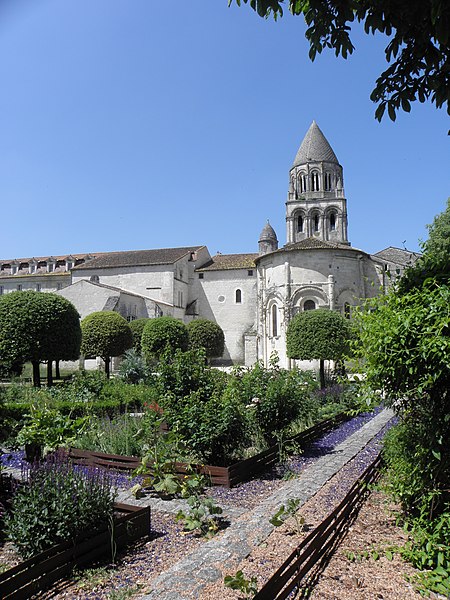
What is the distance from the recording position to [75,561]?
143 inches

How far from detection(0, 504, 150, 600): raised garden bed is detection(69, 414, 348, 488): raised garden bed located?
176 cm

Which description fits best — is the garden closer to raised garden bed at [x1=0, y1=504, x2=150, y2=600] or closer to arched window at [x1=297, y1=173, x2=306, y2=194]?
raised garden bed at [x1=0, y1=504, x2=150, y2=600]

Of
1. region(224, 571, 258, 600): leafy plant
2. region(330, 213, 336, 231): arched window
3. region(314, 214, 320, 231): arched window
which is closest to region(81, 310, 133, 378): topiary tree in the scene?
region(224, 571, 258, 600): leafy plant

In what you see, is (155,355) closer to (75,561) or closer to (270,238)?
(75,561)

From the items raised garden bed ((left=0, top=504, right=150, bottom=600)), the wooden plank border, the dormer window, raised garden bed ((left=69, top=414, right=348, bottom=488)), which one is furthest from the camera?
the dormer window

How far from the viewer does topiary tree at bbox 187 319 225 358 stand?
35250 mm

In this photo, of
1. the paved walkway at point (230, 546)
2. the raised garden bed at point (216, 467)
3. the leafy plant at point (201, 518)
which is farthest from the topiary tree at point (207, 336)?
the leafy plant at point (201, 518)

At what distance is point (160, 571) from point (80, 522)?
0.86 metres

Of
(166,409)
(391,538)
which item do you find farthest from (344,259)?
(391,538)

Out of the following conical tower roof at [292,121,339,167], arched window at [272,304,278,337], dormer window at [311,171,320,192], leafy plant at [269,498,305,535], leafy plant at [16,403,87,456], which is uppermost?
conical tower roof at [292,121,339,167]

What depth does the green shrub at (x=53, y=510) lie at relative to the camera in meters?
3.82

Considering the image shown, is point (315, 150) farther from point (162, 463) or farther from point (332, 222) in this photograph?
point (162, 463)

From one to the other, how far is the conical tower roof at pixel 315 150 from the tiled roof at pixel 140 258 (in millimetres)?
13812

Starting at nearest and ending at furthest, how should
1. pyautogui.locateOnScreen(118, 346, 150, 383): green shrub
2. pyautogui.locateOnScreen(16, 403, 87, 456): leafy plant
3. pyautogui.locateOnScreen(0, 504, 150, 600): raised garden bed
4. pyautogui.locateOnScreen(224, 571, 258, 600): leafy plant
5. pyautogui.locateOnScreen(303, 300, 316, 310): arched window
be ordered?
pyautogui.locateOnScreen(224, 571, 258, 600): leafy plant < pyautogui.locateOnScreen(0, 504, 150, 600): raised garden bed < pyautogui.locateOnScreen(16, 403, 87, 456): leafy plant < pyautogui.locateOnScreen(118, 346, 150, 383): green shrub < pyautogui.locateOnScreen(303, 300, 316, 310): arched window
